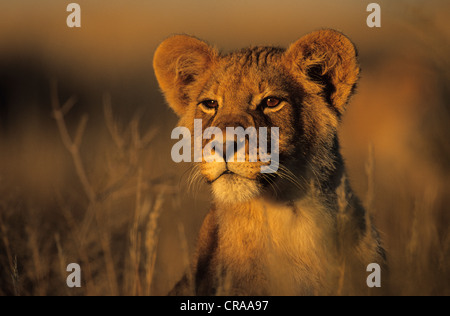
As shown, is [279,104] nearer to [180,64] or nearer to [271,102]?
[271,102]

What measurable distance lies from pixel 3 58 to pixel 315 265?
42.7 ft

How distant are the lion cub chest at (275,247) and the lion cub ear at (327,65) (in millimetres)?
861

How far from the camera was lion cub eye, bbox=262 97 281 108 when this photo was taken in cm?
445

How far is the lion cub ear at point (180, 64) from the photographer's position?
5.05m

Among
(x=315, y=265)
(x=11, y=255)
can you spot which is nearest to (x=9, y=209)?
(x=11, y=255)

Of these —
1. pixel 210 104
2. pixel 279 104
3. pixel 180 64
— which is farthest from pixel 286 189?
pixel 180 64

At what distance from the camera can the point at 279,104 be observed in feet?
14.6

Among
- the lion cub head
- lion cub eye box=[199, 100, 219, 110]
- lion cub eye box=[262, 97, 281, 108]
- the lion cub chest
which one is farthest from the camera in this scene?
lion cub eye box=[199, 100, 219, 110]

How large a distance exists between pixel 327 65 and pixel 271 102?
53cm

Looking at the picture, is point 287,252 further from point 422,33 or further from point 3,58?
point 3,58

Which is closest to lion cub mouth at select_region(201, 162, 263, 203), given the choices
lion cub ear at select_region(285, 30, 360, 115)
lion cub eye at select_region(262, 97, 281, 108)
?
lion cub eye at select_region(262, 97, 281, 108)

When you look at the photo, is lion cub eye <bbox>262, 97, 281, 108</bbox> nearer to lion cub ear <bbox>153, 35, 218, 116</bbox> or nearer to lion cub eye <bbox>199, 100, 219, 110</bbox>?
lion cub eye <bbox>199, 100, 219, 110</bbox>
